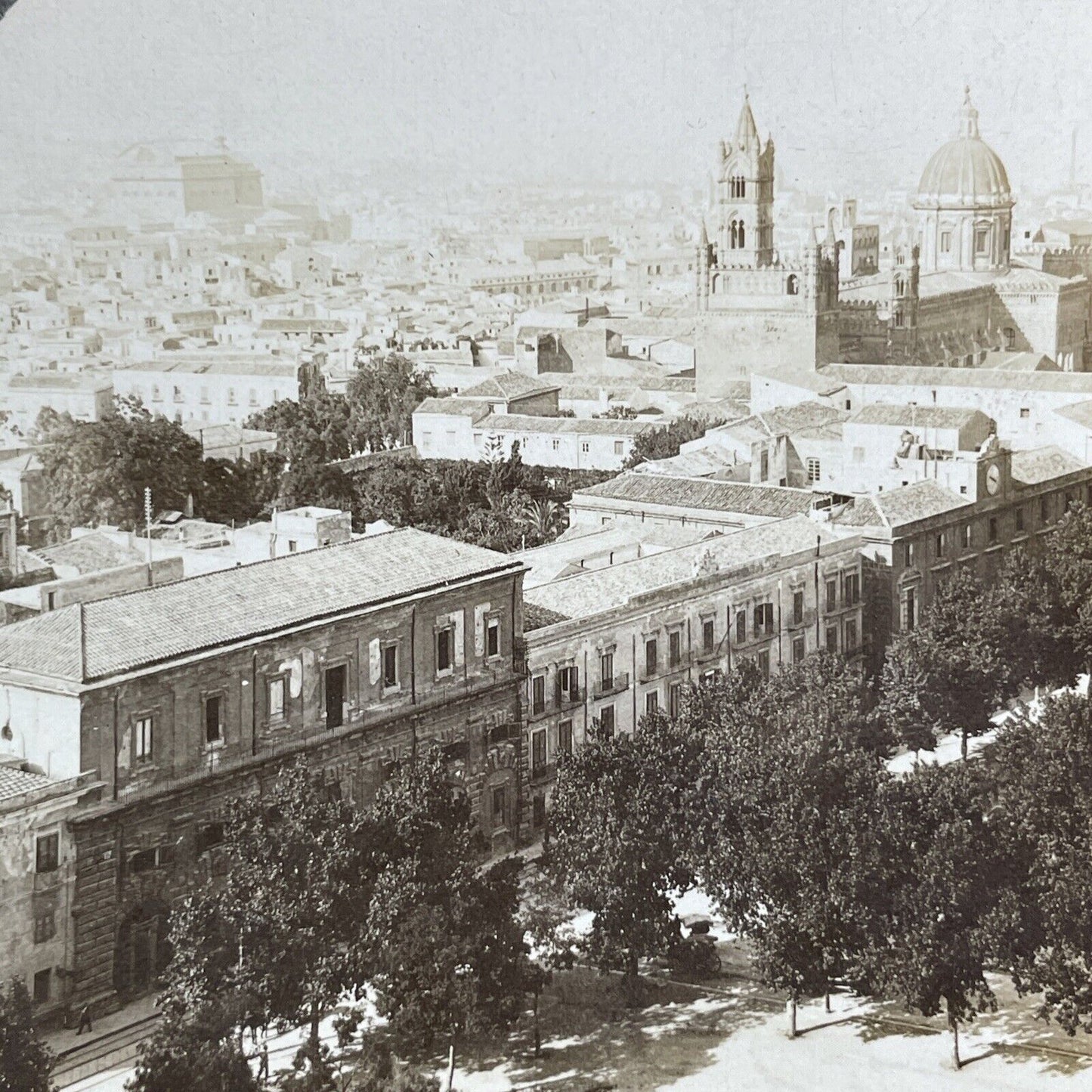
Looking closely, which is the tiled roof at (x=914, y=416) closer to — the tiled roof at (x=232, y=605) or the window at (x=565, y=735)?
the window at (x=565, y=735)

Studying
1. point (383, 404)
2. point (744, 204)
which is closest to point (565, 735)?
point (383, 404)

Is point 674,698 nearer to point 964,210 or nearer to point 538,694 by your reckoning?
point 538,694

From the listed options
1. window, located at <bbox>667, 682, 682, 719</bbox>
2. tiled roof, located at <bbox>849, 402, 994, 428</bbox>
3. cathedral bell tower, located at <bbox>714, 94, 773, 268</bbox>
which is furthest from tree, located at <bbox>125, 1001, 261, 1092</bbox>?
cathedral bell tower, located at <bbox>714, 94, 773, 268</bbox>

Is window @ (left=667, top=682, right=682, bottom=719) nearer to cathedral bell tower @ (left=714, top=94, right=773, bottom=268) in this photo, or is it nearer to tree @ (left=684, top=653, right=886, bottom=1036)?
tree @ (left=684, top=653, right=886, bottom=1036)

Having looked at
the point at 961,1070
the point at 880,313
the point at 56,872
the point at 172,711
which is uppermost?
the point at 880,313

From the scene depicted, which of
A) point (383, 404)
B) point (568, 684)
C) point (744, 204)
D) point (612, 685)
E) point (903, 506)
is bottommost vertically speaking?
point (612, 685)

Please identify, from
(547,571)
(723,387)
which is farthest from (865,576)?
(723,387)

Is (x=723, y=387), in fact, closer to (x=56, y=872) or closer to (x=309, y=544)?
(x=309, y=544)
